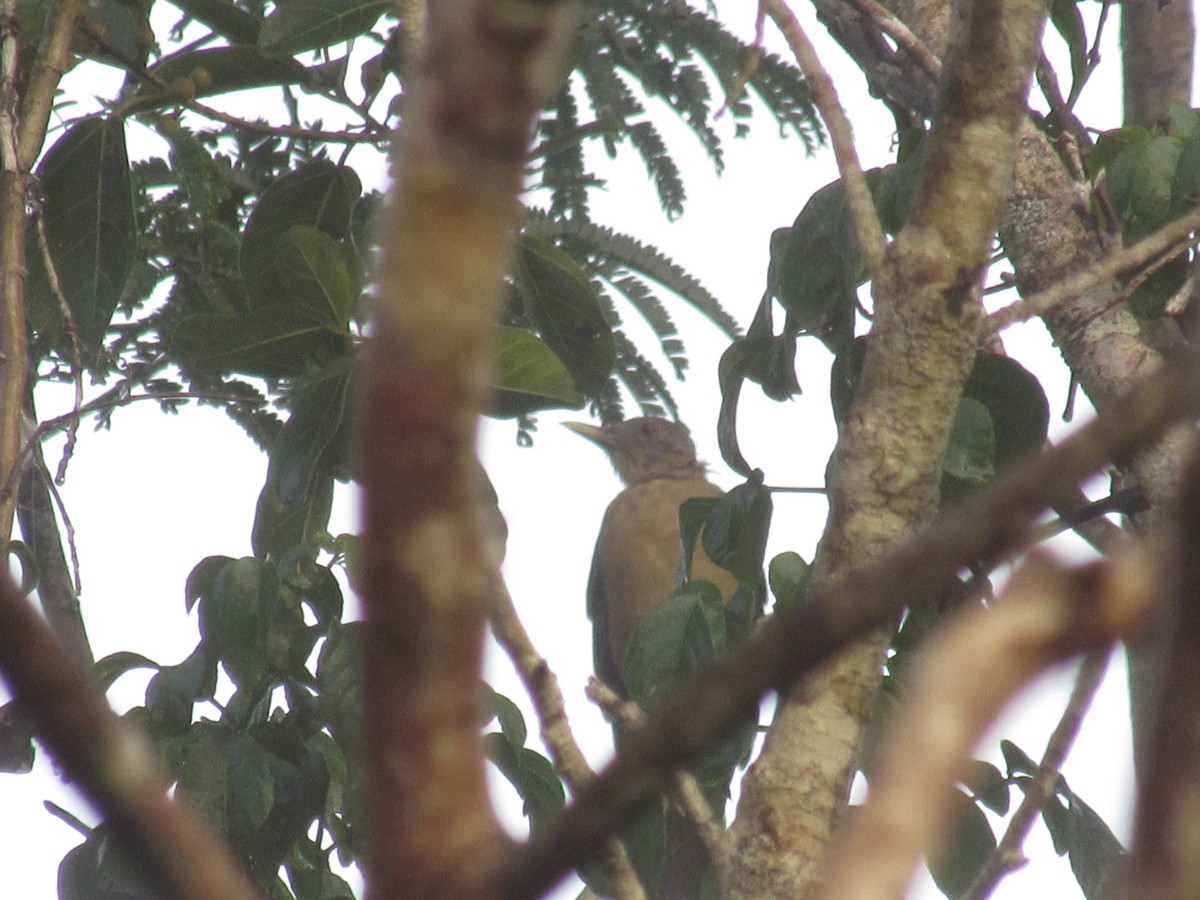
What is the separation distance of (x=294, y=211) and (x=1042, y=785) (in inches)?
66.7

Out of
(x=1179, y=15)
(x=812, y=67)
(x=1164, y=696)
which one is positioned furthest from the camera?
(x=1179, y=15)

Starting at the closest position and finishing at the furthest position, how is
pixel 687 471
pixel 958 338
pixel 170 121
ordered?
pixel 958 338, pixel 170 121, pixel 687 471

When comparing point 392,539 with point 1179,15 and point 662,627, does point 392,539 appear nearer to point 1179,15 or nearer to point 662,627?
point 662,627

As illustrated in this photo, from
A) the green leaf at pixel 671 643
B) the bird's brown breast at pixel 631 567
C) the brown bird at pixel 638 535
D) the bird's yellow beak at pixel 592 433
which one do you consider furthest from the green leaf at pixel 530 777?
the bird's yellow beak at pixel 592 433

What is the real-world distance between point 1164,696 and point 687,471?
738cm

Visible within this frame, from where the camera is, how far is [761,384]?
254cm

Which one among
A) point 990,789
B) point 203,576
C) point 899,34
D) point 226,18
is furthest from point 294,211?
point 990,789

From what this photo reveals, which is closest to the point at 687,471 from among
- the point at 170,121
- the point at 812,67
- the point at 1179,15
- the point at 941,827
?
the point at 1179,15

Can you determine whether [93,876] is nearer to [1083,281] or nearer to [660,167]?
[1083,281]

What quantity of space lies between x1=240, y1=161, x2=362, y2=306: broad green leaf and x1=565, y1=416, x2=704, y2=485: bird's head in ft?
15.8

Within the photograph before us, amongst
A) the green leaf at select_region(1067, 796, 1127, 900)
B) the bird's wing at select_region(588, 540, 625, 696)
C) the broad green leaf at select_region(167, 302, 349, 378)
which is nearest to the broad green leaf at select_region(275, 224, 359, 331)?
the broad green leaf at select_region(167, 302, 349, 378)

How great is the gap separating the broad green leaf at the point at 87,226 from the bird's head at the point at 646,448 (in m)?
4.94

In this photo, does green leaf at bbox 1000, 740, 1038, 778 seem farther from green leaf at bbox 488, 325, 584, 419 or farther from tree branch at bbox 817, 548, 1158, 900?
tree branch at bbox 817, 548, 1158, 900

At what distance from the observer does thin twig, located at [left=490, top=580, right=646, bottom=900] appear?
1.76 metres
